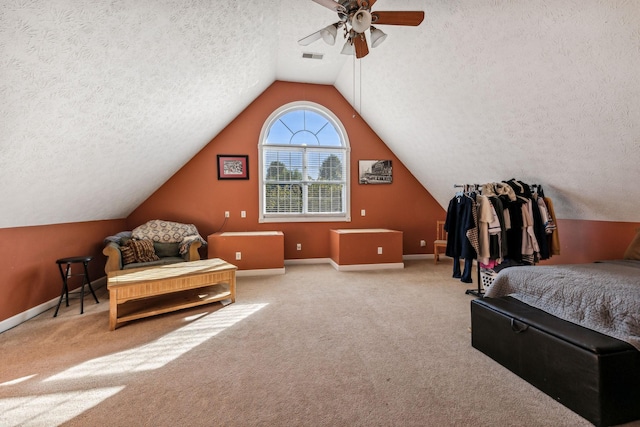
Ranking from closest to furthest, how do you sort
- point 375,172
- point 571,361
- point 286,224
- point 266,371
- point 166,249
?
point 571,361 → point 266,371 → point 166,249 → point 286,224 → point 375,172

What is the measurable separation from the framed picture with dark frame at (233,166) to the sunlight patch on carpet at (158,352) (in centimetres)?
295

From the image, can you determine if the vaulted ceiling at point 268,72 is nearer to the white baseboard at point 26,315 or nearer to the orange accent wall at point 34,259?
the orange accent wall at point 34,259

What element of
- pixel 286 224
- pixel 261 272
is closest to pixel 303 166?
pixel 286 224

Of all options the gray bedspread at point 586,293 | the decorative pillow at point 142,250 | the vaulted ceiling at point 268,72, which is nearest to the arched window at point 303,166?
the vaulted ceiling at point 268,72

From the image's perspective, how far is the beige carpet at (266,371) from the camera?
5.32ft

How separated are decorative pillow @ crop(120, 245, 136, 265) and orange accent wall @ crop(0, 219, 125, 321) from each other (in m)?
0.53

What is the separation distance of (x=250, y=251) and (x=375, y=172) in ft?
9.36

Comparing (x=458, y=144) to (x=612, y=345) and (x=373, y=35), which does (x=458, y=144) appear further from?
(x=612, y=345)

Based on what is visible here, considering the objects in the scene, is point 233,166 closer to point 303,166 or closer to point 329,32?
point 303,166

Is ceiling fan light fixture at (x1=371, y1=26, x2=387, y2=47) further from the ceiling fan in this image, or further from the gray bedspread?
the gray bedspread

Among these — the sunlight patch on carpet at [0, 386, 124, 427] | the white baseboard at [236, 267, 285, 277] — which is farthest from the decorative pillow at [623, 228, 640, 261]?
the sunlight patch on carpet at [0, 386, 124, 427]

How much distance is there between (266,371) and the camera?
2.05m

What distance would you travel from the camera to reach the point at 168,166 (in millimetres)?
4719

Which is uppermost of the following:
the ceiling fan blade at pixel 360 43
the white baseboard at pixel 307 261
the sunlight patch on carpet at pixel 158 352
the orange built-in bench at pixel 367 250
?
the ceiling fan blade at pixel 360 43
